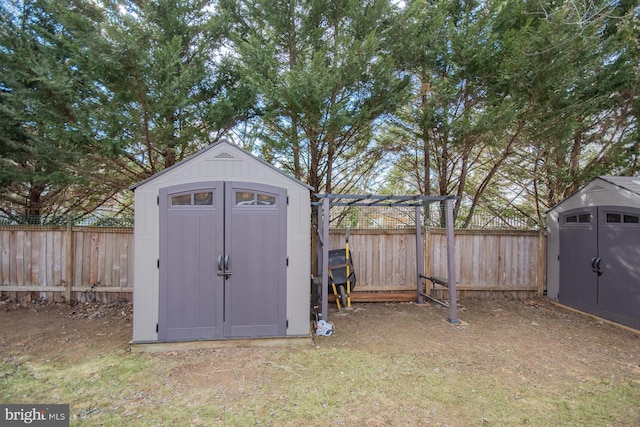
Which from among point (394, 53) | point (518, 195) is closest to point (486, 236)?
point (518, 195)

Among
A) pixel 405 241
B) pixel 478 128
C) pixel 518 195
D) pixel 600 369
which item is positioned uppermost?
pixel 478 128

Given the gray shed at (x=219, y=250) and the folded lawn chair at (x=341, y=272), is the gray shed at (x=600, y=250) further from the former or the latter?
the gray shed at (x=219, y=250)

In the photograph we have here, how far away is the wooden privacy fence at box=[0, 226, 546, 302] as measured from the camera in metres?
5.77

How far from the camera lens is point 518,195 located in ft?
28.7

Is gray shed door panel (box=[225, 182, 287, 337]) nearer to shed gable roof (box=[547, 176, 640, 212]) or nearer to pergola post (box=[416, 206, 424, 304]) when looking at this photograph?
pergola post (box=[416, 206, 424, 304])

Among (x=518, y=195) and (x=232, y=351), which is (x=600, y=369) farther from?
(x=518, y=195)

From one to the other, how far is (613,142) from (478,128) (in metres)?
3.80

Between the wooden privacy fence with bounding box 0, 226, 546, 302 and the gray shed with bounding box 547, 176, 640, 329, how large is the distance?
54 cm

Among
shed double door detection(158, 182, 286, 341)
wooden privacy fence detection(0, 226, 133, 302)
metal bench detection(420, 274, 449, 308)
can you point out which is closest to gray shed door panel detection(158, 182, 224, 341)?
shed double door detection(158, 182, 286, 341)

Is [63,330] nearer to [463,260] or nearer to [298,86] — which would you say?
[298,86]

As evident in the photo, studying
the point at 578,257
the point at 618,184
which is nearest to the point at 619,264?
the point at 578,257

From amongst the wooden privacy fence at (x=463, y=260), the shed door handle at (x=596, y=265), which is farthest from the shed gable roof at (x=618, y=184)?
the wooden privacy fence at (x=463, y=260)

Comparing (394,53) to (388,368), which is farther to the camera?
(394,53)
